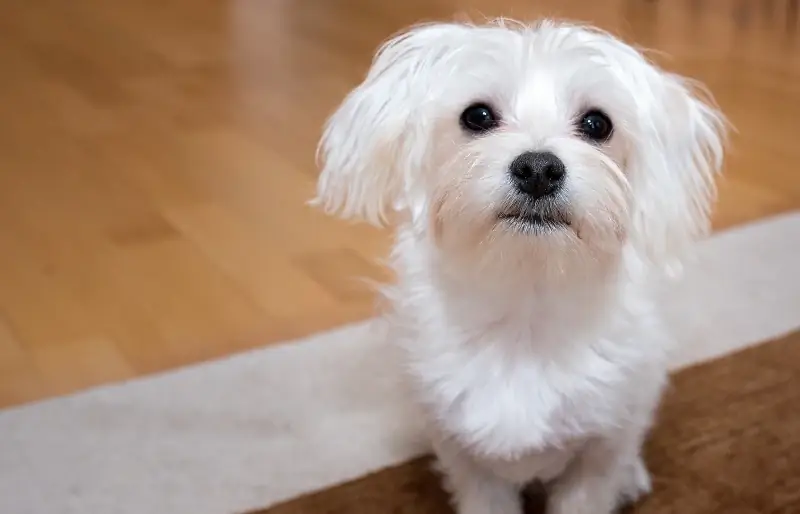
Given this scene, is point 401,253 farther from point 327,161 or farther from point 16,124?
point 16,124

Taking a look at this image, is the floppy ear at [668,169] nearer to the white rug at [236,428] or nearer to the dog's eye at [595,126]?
the dog's eye at [595,126]

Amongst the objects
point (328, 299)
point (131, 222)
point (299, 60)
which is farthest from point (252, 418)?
point (299, 60)

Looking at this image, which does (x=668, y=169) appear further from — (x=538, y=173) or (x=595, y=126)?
(x=538, y=173)

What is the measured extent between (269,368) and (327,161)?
501 mm

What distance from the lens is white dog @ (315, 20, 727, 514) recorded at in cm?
→ 106

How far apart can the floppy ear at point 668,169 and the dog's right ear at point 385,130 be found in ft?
0.77

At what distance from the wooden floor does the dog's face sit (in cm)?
62

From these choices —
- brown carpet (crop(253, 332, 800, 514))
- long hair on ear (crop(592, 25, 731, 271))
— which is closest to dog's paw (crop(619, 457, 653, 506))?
brown carpet (crop(253, 332, 800, 514))

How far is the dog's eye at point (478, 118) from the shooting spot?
109 centimetres

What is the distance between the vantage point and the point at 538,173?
3.19 ft

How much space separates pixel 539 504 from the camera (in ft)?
4.31

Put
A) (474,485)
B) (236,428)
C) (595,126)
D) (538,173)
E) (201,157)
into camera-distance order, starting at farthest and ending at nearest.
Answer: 1. (201,157)
2. (236,428)
3. (474,485)
4. (595,126)
5. (538,173)

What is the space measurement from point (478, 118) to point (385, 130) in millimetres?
109

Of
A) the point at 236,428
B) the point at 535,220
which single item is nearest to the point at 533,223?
the point at 535,220
